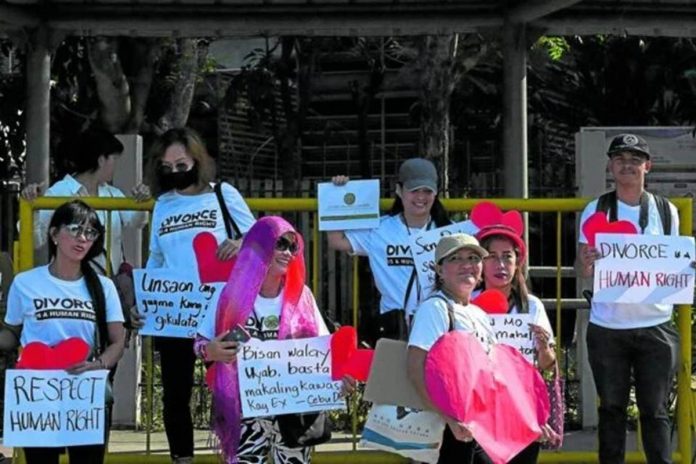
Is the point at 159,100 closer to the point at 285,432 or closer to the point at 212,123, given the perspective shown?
the point at 212,123

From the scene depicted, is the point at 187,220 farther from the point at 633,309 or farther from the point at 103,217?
the point at 633,309

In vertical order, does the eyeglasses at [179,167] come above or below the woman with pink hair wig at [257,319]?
above

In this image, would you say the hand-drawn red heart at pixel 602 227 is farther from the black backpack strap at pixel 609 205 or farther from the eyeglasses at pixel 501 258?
the eyeglasses at pixel 501 258

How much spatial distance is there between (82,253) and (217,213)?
Result: 860 millimetres

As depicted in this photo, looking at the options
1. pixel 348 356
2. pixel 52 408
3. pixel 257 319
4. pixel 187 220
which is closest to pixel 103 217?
pixel 187 220

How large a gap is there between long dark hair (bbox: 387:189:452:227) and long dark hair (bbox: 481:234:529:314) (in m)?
0.65

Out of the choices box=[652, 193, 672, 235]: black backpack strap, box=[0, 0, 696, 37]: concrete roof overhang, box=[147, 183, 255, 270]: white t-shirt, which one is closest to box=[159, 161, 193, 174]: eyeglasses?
box=[147, 183, 255, 270]: white t-shirt

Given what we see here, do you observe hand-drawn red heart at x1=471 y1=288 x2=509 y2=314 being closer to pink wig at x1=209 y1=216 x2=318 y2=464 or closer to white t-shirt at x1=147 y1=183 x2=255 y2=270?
pink wig at x1=209 y1=216 x2=318 y2=464

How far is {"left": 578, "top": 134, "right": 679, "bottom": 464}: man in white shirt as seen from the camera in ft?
21.6

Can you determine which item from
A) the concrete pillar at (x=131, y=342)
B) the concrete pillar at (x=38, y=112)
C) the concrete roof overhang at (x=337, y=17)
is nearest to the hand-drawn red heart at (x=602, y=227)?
the concrete roof overhang at (x=337, y=17)

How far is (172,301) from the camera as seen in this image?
21.7 ft

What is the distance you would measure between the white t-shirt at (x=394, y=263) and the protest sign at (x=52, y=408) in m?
1.54

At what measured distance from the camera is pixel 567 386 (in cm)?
1006

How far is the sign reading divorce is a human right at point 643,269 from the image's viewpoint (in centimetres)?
657
